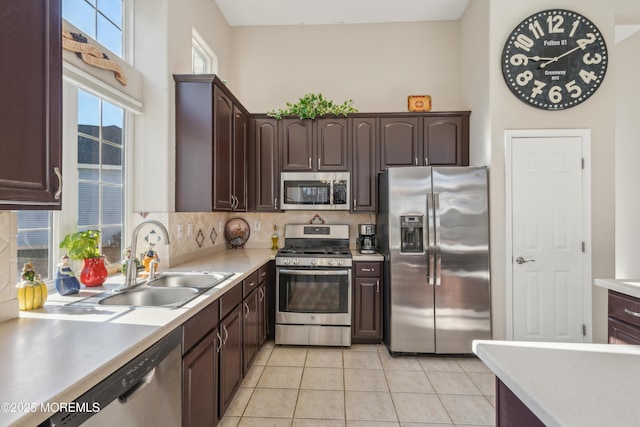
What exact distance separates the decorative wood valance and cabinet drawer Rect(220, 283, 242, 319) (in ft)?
5.15

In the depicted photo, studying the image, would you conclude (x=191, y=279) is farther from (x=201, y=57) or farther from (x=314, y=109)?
(x=201, y=57)

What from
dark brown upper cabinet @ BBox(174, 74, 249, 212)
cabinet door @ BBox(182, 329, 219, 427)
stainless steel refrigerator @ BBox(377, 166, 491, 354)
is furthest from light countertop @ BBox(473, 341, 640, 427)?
dark brown upper cabinet @ BBox(174, 74, 249, 212)

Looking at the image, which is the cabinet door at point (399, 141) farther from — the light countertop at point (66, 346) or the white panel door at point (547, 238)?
the light countertop at point (66, 346)

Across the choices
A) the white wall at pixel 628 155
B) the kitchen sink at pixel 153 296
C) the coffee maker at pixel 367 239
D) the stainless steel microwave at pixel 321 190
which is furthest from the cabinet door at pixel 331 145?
the white wall at pixel 628 155

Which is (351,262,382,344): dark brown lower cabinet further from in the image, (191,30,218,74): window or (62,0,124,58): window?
(62,0,124,58): window

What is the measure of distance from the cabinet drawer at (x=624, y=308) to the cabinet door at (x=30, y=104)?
8.83 feet

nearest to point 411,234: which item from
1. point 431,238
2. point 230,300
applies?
point 431,238

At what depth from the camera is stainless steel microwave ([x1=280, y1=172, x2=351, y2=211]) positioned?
3.49m

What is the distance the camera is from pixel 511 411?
3.16 ft

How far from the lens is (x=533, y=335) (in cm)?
286

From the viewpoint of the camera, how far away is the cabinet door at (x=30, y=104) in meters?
0.95

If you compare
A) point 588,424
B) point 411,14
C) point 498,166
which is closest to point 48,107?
point 588,424

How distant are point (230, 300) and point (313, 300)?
1.25m

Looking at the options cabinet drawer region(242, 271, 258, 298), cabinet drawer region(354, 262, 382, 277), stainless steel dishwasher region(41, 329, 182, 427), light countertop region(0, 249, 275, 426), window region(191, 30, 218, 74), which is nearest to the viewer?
light countertop region(0, 249, 275, 426)
